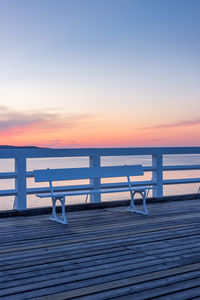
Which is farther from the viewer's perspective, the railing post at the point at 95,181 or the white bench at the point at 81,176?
the railing post at the point at 95,181

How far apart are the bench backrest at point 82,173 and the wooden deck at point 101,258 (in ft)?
2.17

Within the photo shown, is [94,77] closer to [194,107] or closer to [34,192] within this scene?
[194,107]

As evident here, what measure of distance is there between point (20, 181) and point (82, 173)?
101 cm

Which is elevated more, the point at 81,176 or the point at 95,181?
the point at 81,176

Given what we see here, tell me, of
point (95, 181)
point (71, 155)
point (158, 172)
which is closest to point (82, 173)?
point (71, 155)

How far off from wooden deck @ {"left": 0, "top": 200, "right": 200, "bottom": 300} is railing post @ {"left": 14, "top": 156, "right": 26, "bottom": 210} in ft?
1.33

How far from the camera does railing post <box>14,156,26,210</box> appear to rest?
623cm

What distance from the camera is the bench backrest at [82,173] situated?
587cm

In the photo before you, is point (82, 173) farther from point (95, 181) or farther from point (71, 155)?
point (95, 181)

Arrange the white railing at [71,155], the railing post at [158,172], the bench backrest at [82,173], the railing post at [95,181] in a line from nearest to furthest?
the bench backrest at [82,173]
the white railing at [71,155]
the railing post at [95,181]
the railing post at [158,172]

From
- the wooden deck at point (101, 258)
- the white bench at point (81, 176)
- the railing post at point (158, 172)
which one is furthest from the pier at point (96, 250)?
the railing post at point (158, 172)

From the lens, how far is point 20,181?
6.25 m

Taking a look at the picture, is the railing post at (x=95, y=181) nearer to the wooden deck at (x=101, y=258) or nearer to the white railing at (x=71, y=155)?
the white railing at (x=71, y=155)

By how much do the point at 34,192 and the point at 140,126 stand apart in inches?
623
